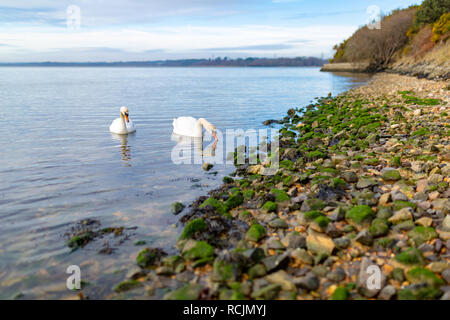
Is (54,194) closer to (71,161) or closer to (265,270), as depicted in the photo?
(71,161)

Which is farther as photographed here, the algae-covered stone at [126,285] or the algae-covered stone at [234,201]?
the algae-covered stone at [234,201]

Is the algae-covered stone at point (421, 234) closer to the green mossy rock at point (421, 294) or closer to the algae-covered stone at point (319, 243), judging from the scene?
the green mossy rock at point (421, 294)

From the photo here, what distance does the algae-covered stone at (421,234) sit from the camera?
242 inches

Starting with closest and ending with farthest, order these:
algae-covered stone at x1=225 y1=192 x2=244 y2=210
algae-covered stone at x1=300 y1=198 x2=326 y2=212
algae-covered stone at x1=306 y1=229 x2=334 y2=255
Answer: algae-covered stone at x1=306 y1=229 x2=334 y2=255, algae-covered stone at x1=300 y1=198 x2=326 y2=212, algae-covered stone at x1=225 y1=192 x2=244 y2=210

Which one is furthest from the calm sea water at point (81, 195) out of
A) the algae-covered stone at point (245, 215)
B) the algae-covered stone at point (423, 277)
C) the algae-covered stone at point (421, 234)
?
the algae-covered stone at point (421, 234)

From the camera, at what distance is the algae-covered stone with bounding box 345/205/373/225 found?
22.8 ft

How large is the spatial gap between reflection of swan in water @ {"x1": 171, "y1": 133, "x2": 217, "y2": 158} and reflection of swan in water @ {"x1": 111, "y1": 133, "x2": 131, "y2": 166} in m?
2.36

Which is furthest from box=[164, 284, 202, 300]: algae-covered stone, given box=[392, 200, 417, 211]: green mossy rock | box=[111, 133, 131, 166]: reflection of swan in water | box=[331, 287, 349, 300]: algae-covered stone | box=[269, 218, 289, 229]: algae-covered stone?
box=[111, 133, 131, 166]: reflection of swan in water

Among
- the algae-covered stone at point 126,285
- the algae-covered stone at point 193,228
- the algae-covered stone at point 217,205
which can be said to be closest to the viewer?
the algae-covered stone at point 126,285

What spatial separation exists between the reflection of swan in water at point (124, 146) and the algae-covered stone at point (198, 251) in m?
7.78

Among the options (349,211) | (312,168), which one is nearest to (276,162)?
(312,168)

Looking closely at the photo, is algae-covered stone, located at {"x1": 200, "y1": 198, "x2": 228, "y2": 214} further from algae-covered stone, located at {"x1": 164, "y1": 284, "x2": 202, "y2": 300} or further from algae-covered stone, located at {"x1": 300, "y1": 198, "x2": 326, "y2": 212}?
algae-covered stone, located at {"x1": 164, "y1": 284, "x2": 202, "y2": 300}

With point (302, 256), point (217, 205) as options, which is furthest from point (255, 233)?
point (217, 205)
